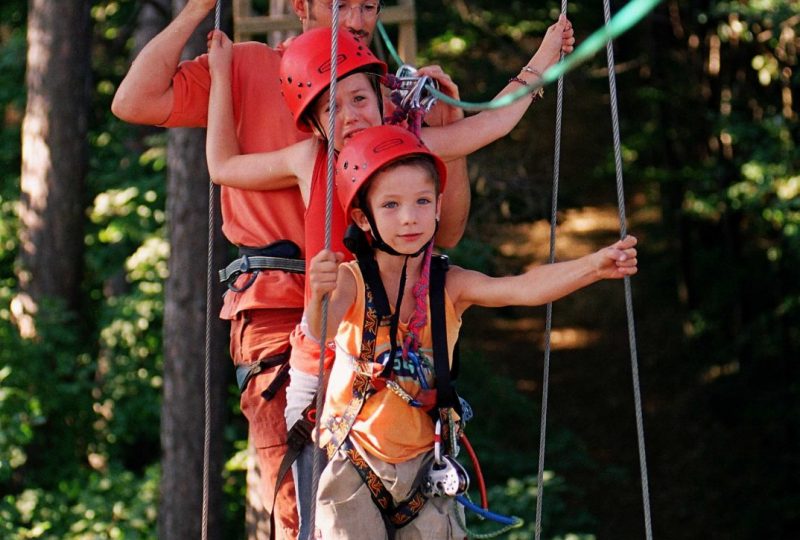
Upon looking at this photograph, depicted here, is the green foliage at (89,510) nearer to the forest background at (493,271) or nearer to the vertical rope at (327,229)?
the forest background at (493,271)

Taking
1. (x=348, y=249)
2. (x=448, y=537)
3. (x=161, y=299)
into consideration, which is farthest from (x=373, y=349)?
(x=161, y=299)

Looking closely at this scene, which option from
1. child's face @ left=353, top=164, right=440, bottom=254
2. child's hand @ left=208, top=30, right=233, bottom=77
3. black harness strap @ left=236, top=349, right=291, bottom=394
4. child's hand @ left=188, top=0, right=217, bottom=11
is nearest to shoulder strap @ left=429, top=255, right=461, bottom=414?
child's face @ left=353, top=164, right=440, bottom=254

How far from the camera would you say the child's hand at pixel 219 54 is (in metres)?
3.31

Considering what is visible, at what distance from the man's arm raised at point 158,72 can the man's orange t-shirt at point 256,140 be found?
0.11 ft

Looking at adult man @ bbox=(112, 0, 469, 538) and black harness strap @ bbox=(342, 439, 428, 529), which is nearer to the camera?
black harness strap @ bbox=(342, 439, 428, 529)

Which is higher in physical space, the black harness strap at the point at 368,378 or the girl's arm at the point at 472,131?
the girl's arm at the point at 472,131

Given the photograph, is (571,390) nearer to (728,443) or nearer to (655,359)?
(655,359)

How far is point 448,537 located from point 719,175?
787 cm

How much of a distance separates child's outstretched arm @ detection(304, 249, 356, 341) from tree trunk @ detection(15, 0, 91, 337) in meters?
5.57

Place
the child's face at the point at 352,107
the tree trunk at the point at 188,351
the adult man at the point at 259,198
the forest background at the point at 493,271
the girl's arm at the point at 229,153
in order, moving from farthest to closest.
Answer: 1. the forest background at the point at 493,271
2. the tree trunk at the point at 188,351
3. the adult man at the point at 259,198
4. the girl's arm at the point at 229,153
5. the child's face at the point at 352,107

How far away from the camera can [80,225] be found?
823cm

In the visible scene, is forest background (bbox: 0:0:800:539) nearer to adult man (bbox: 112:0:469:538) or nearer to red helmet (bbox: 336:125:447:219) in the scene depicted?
adult man (bbox: 112:0:469:538)

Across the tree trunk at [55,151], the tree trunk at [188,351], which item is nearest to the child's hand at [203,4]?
the tree trunk at [188,351]

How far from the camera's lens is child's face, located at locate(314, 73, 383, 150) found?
2.99 meters
